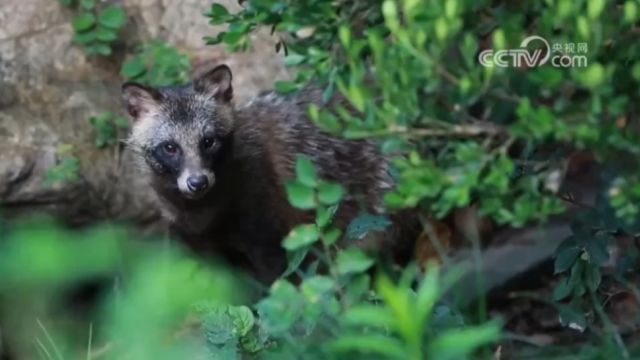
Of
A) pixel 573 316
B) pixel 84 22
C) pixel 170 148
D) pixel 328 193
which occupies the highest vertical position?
pixel 84 22

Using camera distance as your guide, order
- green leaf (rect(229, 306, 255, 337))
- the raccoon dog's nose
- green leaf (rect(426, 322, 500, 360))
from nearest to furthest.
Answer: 1. green leaf (rect(426, 322, 500, 360))
2. green leaf (rect(229, 306, 255, 337))
3. the raccoon dog's nose

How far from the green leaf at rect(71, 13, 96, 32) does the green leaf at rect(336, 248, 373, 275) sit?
371cm

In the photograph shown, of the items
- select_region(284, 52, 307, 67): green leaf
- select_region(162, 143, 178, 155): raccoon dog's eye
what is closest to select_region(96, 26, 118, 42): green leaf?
select_region(162, 143, 178, 155): raccoon dog's eye

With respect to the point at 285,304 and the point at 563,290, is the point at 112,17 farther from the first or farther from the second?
the point at 285,304

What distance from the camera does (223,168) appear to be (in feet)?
19.8

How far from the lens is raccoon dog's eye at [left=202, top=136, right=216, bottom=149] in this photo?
5.96 metres

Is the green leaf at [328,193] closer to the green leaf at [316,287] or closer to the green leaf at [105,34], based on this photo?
the green leaf at [316,287]

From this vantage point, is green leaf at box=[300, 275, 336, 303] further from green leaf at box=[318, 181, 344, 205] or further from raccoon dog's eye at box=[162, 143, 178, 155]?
raccoon dog's eye at box=[162, 143, 178, 155]

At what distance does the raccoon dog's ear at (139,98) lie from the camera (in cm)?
601

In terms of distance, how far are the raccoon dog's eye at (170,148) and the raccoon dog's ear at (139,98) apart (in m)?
0.21

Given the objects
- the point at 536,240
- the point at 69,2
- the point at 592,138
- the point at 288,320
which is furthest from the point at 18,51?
the point at 592,138

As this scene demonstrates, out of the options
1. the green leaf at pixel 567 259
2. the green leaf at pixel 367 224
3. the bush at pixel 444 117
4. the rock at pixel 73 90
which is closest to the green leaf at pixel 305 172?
the bush at pixel 444 117

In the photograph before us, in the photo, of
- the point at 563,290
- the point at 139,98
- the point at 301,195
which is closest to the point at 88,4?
the point at 139,98

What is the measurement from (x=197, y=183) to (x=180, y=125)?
1.20 feet
